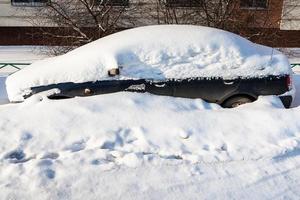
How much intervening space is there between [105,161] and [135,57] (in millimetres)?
2134

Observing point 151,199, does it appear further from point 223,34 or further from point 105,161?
point 223,34

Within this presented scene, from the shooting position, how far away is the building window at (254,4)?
11.9 meters

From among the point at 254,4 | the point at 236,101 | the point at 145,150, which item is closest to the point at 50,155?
the point at 145,150

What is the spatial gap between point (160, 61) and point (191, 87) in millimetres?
558

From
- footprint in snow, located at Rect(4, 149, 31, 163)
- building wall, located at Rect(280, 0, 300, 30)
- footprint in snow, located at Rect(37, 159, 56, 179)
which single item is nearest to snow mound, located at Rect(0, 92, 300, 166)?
footprint in snow, located at Rect(4, 149, 31, 163)

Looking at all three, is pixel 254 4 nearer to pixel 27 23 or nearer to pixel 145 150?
pixel 27 23

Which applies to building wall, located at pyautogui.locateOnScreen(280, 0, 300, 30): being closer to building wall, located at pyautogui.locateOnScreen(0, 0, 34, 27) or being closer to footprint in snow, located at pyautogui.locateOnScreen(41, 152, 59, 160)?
building wall, located at pyautogui.locateOnScreen(0, 0, 34, 27)

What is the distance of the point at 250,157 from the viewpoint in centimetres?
412

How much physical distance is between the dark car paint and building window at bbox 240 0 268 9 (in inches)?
251

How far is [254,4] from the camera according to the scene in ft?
41.4

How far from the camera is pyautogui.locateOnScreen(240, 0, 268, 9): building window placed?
469 inches

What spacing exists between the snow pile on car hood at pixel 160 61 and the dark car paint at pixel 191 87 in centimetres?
7

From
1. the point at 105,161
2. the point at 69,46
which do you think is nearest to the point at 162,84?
the point at 105,161

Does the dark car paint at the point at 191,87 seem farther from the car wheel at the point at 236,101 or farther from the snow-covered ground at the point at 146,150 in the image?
the snow-covered ground at the point at 146,150
